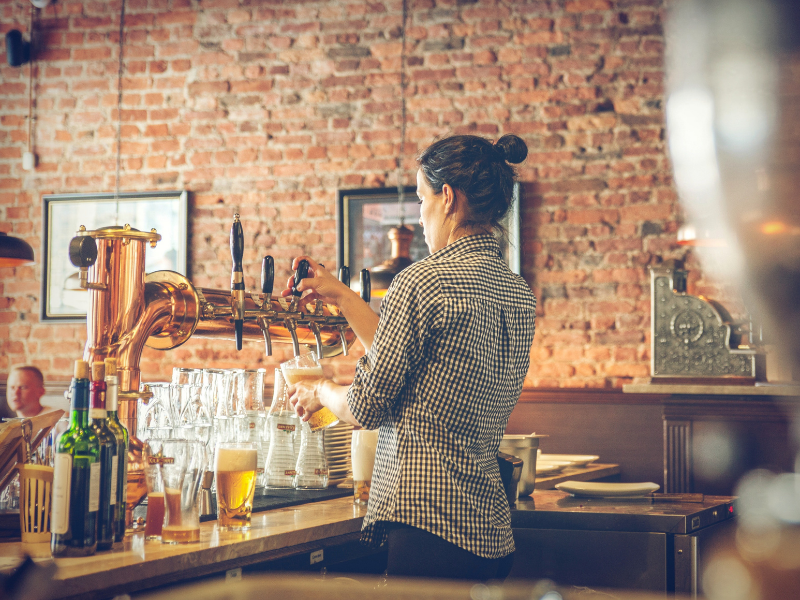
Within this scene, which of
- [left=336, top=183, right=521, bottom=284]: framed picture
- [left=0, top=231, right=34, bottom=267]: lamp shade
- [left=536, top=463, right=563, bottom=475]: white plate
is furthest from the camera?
[left=336, top=183, right=521, bottom=284]: framed picture

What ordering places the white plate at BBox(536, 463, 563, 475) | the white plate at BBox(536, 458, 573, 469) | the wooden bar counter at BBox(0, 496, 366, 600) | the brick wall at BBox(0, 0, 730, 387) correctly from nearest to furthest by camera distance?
1. the wooden bar counter at BBox(0, 496, 366, 600)
2. the white plate at BBox(536, 463, 563, 475)
3. the white plate at BBox(536, 458, 573, 469)
4. the brick wall at BBox(0, 0, 730, 387)

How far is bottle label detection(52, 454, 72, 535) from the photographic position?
1.15 meters

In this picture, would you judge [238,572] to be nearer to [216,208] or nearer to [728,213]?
[728,213]

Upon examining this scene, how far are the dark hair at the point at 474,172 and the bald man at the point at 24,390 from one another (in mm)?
2922

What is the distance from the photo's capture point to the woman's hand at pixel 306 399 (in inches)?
60.9

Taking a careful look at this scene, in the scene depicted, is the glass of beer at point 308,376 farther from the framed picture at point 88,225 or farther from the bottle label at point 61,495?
the framed picture at point 88,225

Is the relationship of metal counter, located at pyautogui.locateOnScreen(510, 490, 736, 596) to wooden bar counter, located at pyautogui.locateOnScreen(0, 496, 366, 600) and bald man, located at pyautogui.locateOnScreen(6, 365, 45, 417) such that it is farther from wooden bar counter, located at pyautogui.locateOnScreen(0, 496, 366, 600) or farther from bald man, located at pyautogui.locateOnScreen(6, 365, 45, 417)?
bald man, located at pyautogui.locateOnScreen(6, 365, 45, 417)

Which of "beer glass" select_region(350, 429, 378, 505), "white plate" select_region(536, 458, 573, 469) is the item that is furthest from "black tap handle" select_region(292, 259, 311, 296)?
"white plate" select_region(536, 458, 573, 469)

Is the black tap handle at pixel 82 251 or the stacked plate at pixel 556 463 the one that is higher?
the black tap handle at pixel 82 251

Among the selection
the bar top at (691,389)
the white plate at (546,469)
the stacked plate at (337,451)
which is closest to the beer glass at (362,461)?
the stacked plate at (337,451)

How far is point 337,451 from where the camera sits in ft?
6.94

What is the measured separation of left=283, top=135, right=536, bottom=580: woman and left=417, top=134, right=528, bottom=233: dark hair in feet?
0.25

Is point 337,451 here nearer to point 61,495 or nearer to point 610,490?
point 610,490

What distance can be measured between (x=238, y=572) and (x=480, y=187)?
734mm
